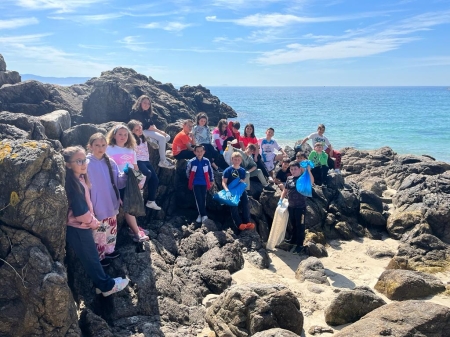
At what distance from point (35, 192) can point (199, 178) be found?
17.9 ft

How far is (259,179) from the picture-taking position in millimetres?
12867

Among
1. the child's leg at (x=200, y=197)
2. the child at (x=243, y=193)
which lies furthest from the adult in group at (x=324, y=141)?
the child's leg at (x=200, y=197)

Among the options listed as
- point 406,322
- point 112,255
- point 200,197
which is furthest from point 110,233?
point 406,322

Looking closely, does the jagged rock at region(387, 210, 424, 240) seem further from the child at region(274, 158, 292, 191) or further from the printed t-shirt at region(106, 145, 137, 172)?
the printed t-shirt at region(106, 145, 137, 172)

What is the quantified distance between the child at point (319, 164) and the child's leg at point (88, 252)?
9803 millimetres

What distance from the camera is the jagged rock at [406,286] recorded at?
28.4 ft

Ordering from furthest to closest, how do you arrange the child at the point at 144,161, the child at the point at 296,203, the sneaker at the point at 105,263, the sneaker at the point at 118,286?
the child at the point at 296,203
the child at the point at 144,161
the sneaker at the point at 105,263
the sneaker at the point at 118,286

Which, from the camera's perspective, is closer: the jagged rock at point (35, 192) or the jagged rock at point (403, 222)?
the jagged rock at point (35, 192)

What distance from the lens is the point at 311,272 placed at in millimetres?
9461

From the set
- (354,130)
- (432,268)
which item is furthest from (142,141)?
(354,130)

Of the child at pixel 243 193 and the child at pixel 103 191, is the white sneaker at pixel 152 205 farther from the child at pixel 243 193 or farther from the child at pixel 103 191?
the child at pixel 103 191

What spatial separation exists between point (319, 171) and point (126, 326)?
32.7 feet

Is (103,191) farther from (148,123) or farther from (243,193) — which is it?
(243,193)

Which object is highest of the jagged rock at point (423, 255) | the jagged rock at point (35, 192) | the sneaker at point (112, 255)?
the jagged rock at point (35, 192)
